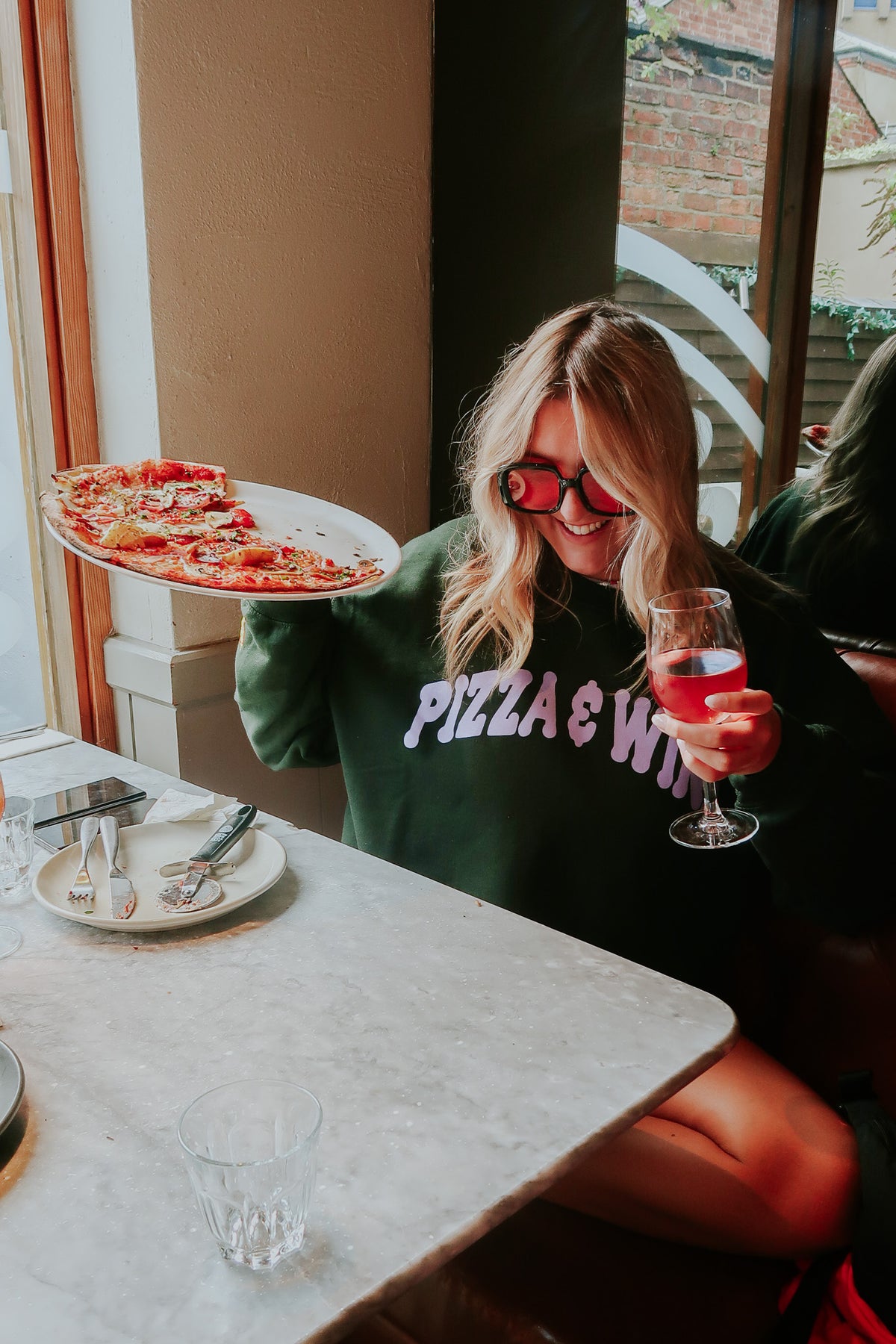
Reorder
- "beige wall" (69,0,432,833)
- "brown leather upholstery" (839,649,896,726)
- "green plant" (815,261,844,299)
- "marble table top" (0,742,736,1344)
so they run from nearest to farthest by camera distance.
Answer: "marble table top" (0,742,736,1344), "brown leather upholstery" (839,649,896,726), "green plant" (815,261,844,299), "beige wall" (69,0,432,833)

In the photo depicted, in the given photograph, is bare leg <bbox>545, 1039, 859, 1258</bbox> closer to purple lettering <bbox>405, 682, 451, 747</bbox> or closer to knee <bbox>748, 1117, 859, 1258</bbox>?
knee <bbox>748, 1117, 859, 1258</bbox>

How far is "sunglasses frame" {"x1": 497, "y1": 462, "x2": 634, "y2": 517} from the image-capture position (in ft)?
4.58

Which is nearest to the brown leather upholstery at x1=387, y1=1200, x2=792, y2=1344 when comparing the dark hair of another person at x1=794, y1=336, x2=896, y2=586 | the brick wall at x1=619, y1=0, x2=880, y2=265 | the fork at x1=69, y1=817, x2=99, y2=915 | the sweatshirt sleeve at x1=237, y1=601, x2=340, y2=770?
the fork at x1=69, y1=817, x2=99, y2=915

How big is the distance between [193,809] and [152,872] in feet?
0.46

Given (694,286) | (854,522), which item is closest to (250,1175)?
(854,522)

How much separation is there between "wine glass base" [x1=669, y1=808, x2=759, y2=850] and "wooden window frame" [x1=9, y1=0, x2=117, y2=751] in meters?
1.38

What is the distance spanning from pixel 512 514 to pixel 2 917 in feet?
2.74

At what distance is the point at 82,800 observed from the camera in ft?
4.86

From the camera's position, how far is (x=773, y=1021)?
5.00 ft

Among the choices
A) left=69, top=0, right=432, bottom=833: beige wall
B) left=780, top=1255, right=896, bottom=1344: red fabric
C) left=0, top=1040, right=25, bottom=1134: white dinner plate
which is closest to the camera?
left=0, top=1040, right=25, bottom=1134: white dinner plate

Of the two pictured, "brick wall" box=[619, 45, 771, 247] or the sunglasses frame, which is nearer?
the sunglasses frame

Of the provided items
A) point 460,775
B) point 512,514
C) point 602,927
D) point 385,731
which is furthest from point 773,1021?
point 512,514

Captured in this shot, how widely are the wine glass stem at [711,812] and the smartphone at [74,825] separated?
0.72 metres

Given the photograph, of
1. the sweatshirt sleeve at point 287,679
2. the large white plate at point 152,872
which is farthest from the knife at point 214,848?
the sweatshirt sleeve at point 287,679
